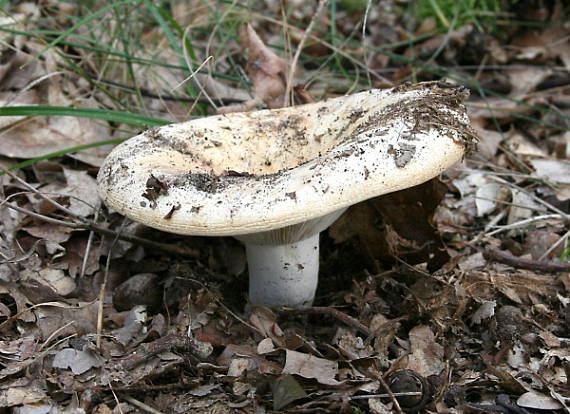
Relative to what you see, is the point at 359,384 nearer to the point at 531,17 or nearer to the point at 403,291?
the point at 403,291

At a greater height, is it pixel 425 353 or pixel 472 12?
pixel 472 12

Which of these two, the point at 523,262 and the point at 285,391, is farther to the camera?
the point at 523,262

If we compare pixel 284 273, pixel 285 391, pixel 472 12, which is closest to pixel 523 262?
pixel 284 273

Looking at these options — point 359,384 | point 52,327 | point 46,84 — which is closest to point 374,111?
point 359,384

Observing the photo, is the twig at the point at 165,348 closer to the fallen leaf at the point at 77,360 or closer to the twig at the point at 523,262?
the fallen leaf at the point at 77,360

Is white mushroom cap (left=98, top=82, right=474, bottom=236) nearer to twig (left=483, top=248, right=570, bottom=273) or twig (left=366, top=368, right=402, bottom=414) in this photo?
twig (left=366, top=368, right=402, bottom=414)

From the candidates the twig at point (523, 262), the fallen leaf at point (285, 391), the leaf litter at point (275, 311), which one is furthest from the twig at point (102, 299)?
the twig at point (523, 262)

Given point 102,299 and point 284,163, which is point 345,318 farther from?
point 102,299

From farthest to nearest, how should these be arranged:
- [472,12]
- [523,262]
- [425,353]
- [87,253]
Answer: [472,12]
[523,262]
[87,253]
[425,353]
